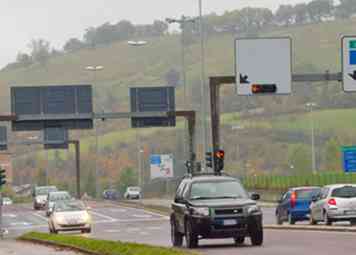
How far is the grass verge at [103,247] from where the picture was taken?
2469 cm

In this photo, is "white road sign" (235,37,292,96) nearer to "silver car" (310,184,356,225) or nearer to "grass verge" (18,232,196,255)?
"silver car" (310,184,356,225)

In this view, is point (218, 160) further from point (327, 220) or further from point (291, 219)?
point (327, 220)

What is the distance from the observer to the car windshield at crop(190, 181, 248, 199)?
2967 cm

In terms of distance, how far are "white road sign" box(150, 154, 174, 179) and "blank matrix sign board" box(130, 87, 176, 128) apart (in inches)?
1433

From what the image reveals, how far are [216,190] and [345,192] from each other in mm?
13641

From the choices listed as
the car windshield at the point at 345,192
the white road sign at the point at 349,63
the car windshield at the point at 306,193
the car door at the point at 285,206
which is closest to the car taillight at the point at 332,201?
the car windshield at the point at 345,192

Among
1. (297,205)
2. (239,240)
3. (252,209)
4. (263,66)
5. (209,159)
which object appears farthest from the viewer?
(209,159)

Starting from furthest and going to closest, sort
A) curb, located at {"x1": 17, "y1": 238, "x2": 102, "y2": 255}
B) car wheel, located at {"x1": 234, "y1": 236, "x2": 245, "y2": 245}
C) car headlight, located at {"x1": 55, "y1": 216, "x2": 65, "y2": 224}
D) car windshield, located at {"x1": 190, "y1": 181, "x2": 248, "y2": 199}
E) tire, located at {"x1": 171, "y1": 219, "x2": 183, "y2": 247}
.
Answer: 1. car headlight, located at {"x1": 55, "y1": 216, "x2": 65, "y2": 224}
2. curb, located at {"x1": 17, "y1": 238, "x2": 102, "y2": 255}
3. tire, located at {"x1": 171, "y1": 219, "x2": 183, "y2": 247}
4. car wheel, located at {"x1": 234, "y1": 236, "x2": 245, "y2": 245}
5. car windshield, located at {"x1": 190, "y1": 181, "x2": 248, "y2": 199}

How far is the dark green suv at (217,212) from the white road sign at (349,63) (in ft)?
53.4

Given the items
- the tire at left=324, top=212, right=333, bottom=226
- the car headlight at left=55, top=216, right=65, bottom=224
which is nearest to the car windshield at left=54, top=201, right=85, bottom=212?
the car headlight at left=55, top=216, right=65, bottom=224

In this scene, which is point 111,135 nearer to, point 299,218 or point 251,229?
point 299,218

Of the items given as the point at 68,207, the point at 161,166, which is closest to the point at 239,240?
the point at 68,207

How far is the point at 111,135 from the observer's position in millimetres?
188375

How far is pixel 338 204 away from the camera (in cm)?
4188
